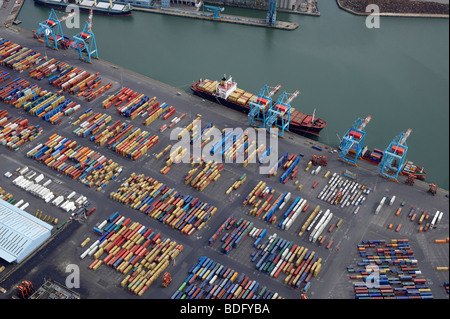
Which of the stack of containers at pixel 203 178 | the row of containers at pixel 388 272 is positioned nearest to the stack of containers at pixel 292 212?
the row of containers at pixel 388 272

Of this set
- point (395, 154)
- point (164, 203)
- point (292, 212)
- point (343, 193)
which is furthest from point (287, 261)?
point (395, 154)

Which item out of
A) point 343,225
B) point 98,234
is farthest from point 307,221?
point 98,234

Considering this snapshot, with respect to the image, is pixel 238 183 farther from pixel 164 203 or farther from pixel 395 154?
pixel 395 154

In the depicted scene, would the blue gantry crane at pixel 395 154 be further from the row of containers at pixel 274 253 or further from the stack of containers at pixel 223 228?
the stack of containers at pixel 223 228

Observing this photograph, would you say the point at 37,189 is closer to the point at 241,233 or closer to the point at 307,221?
the point at 241,233

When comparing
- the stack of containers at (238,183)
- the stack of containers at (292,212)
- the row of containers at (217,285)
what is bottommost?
the row of containers at (217,285)

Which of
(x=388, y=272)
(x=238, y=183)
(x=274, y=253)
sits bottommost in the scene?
(x=388, y=272)
